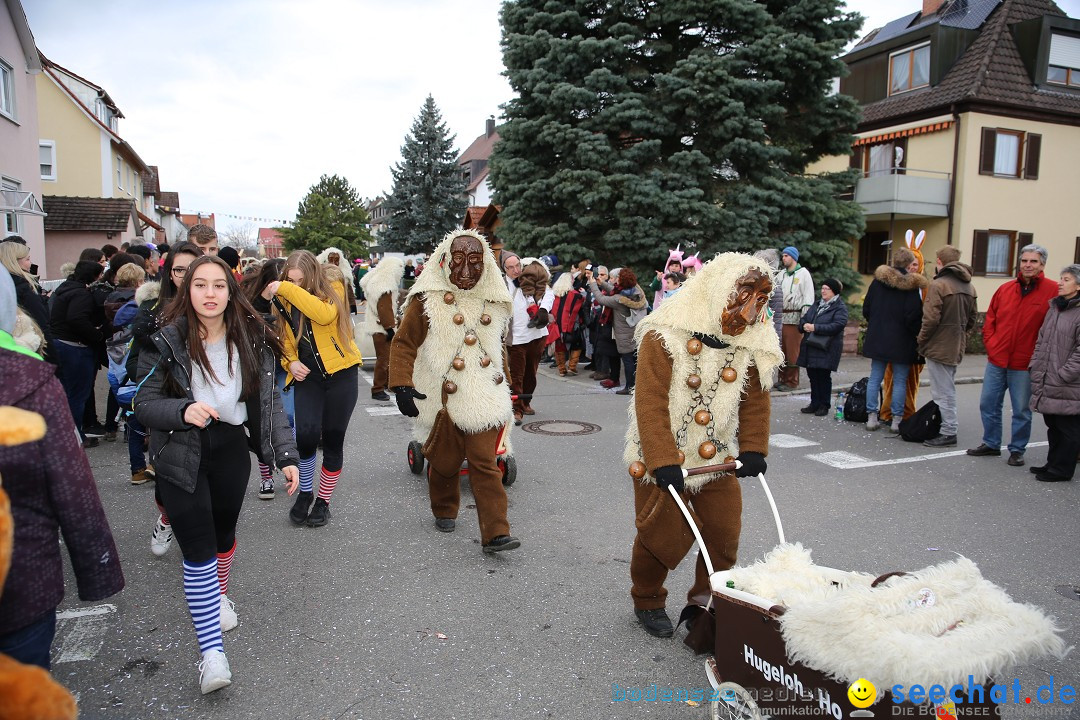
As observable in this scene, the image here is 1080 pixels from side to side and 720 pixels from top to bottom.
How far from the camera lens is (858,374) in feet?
43.0

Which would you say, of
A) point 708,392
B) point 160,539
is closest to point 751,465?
point 708,392

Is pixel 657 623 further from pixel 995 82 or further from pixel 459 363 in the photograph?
pixel 995 82

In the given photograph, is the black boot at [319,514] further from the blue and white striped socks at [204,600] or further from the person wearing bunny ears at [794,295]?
the person wearing bunny ears at [794,295]

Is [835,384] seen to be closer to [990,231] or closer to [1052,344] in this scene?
[1052,344]

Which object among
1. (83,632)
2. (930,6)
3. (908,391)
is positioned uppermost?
(930,6)

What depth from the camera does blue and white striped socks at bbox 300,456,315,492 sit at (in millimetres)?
5391

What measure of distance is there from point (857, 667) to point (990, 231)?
24.1 meters

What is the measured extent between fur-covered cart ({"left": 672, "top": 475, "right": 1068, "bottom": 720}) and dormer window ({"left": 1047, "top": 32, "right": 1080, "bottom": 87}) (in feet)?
86.7

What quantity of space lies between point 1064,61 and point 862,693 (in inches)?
1091

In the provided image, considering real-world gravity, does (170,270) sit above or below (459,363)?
above

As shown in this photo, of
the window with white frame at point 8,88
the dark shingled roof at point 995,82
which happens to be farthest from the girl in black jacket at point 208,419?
the dark shingled roof at point 995,82

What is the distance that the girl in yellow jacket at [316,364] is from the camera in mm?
5199

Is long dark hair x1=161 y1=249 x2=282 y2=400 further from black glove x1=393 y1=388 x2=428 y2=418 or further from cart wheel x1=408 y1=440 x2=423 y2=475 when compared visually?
cart wheel x1=408 y1=440 x2=423 y2=475

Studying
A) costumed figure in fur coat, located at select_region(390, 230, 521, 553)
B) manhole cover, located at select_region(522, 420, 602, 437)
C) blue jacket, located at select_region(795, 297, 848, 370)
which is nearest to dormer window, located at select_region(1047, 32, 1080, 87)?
blue jacket, located at select_region(795, 297, 848, 370)
